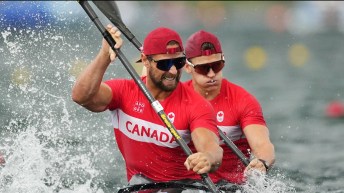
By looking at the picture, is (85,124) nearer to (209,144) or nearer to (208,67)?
(208,67)

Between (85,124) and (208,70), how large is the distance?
6686 millimetres

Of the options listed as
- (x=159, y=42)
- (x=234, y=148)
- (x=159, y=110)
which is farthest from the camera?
(x=234, y=148)

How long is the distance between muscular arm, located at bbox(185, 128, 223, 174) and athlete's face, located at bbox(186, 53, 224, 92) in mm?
1505

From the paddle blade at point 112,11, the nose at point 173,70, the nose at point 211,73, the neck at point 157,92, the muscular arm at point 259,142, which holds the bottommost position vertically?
the muscular arm at point 259,142

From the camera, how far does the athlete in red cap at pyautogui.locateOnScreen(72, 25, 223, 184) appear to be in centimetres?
944

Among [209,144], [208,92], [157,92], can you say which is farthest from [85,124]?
[209,144]

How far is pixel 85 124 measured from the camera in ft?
56.8

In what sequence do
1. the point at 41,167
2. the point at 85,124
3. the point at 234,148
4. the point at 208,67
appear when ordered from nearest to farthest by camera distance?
the point at 234,148, the point at 208,67, the point at 41,167, the point at 85,124

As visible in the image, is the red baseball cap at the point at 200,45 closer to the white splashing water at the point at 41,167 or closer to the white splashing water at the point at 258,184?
the white splashing water at the point at 258,184

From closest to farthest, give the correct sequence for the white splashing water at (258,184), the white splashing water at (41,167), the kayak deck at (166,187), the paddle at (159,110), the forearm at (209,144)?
the forearm at (209,144) → the paddle at (159,110) → the kayak deck at (166,187) → the white splashing water at (258,184) → the white splashing water at (41,167)

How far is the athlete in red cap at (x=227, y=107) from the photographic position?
10.9 meters

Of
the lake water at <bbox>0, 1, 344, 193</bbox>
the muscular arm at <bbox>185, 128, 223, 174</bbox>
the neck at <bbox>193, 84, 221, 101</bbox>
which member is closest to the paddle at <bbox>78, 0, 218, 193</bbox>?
the muscular arm at <bbox>185, 128, 223, 174</bbox>

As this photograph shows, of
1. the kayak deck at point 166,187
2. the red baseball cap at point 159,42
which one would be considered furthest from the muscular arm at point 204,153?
the red baseball cap at point 159,42

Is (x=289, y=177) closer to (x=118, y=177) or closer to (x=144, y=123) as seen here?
(x=118, y=177)
